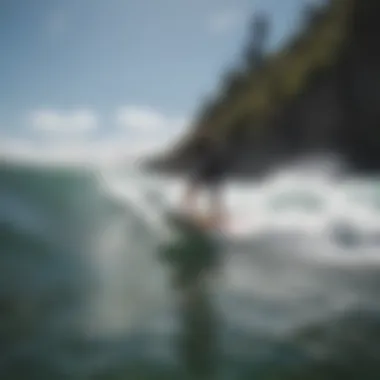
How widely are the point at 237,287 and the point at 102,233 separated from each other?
1.12ft

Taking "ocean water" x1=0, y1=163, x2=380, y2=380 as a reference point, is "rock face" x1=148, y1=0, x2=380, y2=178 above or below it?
above

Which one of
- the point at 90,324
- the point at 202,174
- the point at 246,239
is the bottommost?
the point at 90,324

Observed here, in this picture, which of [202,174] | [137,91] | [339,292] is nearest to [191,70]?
[137,91]

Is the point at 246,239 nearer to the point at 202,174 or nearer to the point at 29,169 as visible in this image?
the point at 202,174

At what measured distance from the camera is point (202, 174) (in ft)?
4.50

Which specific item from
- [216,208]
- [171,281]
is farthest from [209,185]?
[171,281]

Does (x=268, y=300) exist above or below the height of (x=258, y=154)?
below

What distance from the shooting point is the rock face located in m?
1.35

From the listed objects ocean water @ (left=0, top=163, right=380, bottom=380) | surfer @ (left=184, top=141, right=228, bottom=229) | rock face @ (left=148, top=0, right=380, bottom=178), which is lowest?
ocean water @ (left=0, top=163, right=380, bottom=380)

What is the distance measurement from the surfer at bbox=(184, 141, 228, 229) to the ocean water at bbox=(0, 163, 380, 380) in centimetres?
3

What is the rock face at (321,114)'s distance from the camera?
135 cm

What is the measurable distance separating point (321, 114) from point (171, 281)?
525mm

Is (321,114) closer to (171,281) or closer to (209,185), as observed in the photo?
(209,185)

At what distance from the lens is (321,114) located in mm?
1352
